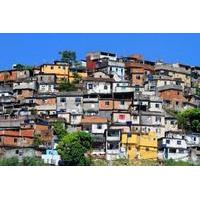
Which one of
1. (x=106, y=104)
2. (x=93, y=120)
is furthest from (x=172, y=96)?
(x=93, y=120)

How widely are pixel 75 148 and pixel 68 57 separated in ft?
28.4

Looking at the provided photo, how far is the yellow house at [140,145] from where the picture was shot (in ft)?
48.2

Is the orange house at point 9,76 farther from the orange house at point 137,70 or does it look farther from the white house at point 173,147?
the white house at point 173,147

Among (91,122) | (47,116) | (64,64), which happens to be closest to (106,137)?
(91,122)

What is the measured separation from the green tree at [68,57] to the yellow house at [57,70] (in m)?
0.66

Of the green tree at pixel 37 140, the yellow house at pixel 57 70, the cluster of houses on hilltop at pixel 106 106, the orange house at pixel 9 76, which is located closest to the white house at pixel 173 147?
the cluster of houses on hilltop at pixel 106 106

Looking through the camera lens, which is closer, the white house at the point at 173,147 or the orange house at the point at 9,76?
the white house at the point at 173,147

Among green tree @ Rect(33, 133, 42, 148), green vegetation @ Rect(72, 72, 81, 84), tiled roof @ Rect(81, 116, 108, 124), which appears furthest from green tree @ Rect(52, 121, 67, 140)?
green vegetation @ Rect(72, 72, 81, 84)

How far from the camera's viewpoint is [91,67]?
2209 cm

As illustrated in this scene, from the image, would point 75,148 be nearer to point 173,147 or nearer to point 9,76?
point 173,147

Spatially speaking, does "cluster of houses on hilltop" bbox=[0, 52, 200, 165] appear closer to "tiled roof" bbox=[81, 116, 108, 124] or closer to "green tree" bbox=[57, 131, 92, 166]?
"tiled roof" bbox=[81, 116, 108, 124]

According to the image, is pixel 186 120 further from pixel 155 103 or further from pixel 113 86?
pixel 113 86

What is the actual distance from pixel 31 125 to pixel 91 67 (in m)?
7.10

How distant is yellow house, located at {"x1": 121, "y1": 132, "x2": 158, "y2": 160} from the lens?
1470 cm
